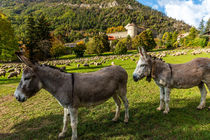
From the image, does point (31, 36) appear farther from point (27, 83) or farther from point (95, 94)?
point (95, 94)

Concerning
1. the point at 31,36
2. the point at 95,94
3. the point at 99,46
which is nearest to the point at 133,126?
the point at 95,94

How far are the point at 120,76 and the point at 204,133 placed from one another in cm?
351

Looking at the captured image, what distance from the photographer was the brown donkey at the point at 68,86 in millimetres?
3312

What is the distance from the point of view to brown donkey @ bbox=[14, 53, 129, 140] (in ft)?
10.9

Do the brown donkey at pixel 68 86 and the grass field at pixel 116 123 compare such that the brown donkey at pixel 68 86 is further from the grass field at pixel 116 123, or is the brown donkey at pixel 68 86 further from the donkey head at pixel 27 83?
the grass field at pixel 116 123

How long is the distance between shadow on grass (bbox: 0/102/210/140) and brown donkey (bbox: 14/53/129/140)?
4.07 feet

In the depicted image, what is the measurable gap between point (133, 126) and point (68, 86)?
125 inches

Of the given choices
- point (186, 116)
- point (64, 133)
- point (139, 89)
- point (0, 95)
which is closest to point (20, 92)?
point (64, 133)

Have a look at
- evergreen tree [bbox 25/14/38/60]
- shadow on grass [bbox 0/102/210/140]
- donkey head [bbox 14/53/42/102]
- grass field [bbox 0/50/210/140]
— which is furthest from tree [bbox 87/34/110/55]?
donkey head [bbox 14/53/42/102]

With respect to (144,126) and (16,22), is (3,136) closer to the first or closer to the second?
(144,126)

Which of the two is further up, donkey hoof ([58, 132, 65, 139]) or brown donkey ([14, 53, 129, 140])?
brown donkey ([14, 53, 129, 140])

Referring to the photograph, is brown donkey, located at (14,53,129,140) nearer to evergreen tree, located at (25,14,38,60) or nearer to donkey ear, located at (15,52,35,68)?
donkey ear, located at (15,52,35,68)

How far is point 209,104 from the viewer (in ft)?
20.0

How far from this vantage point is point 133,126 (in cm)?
475
